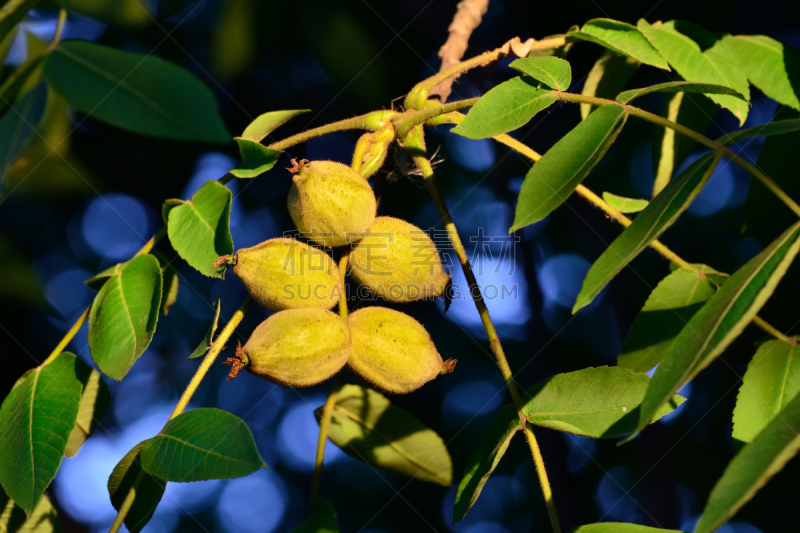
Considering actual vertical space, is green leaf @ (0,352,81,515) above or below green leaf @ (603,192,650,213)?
above

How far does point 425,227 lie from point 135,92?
153 centimetres

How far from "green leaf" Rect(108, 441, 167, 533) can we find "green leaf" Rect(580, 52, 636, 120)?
4.34ft

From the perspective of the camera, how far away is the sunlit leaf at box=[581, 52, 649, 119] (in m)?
1.46

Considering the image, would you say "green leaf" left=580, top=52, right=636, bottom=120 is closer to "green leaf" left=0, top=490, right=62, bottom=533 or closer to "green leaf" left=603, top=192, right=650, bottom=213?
"green leaf" left=603, top=192, right=650, bottom=213

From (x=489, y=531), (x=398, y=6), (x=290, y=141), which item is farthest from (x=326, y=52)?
(x=489, y=531)

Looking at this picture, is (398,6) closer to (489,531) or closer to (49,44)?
(49,44)

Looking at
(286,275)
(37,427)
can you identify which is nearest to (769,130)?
(286,275)

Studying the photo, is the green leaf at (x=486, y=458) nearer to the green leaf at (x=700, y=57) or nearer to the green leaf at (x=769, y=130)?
the green leaf at (x=769, y=130)

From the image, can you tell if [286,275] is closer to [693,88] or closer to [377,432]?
[377,432]

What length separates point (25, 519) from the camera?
1.13 metres

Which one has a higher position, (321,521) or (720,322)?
(720,322)

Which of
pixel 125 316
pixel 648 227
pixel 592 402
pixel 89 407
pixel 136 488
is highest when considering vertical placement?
pixel 125 316

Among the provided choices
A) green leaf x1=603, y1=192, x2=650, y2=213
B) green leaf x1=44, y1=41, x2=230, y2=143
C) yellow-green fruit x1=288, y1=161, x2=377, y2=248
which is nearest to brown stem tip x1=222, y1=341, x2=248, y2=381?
yellow-green fruit x1=288, y1=161, x2=377, y2=248

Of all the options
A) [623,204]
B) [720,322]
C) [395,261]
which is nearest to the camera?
[720,322]
